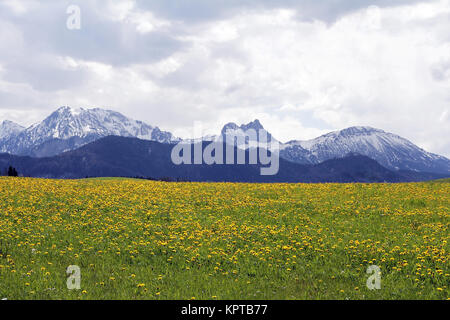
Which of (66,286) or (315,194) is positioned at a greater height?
(315,194)

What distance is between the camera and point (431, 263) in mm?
15961

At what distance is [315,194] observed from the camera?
32844mm

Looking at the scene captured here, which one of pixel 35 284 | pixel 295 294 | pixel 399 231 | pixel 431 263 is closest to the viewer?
pixel 295 294

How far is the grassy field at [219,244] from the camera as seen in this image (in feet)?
45.3

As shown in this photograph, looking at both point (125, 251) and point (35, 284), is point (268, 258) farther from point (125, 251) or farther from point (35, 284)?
point (35, 284)

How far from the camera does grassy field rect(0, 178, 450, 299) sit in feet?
45.3

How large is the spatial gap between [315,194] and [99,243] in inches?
766

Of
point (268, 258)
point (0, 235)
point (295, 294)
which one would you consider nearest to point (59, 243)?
point (0, 235)

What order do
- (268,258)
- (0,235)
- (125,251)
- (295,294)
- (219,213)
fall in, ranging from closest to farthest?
(295,294) → (268,258) → (125,251) → (0,235) → (219,213)

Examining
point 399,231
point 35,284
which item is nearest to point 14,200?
point 35,284

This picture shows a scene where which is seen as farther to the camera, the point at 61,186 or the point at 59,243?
the point at 61,186

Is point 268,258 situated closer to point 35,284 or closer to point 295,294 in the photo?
point 295,294

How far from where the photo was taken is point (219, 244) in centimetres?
1911

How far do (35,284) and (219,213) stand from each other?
13.5 meters
